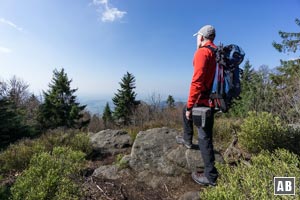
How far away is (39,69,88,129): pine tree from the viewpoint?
23141mm

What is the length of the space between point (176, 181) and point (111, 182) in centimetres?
107

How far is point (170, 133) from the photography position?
4453 millimetres

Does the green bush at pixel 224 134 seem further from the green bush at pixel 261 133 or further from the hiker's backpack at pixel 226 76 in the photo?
the hiker's backpack at pixel 226 76


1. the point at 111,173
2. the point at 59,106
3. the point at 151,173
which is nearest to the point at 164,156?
Result: the point at 151,173

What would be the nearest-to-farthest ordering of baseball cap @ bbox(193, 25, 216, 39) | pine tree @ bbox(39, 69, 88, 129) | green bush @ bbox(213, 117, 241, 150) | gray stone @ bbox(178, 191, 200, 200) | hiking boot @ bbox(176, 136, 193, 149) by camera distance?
gray stone @ bbox(178, 191, 200, 200)
baseball cap @ bbox(193, 25, 216, 39)
hiking boot @ bbox(176, 136, 193, 149)
green bush @ bbox(213, 117, 241, 150)
pine tree @ bbox(39, 69, 88, 129)

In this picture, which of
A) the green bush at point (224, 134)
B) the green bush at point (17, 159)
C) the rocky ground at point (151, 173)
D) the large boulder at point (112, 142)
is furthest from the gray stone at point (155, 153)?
the green bush at point (17, 159)

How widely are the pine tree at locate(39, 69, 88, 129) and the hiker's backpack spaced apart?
23.0m

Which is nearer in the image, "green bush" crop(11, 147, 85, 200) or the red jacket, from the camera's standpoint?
"green bush" crop(11, 147, 85, 200)

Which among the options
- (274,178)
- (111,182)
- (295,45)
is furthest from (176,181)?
(295,45)

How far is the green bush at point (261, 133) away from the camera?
3631 mm

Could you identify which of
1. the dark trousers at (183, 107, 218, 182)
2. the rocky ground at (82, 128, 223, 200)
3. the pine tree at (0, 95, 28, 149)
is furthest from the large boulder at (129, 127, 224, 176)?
the pine tree at (0, 95, 28, 149)

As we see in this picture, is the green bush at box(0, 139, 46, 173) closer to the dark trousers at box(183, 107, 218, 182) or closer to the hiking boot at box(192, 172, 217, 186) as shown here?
the hiking boot at box(192, 172, 217, 186)

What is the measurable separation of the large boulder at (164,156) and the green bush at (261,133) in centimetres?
68

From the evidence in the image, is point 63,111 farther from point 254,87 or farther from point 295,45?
point 295,45
